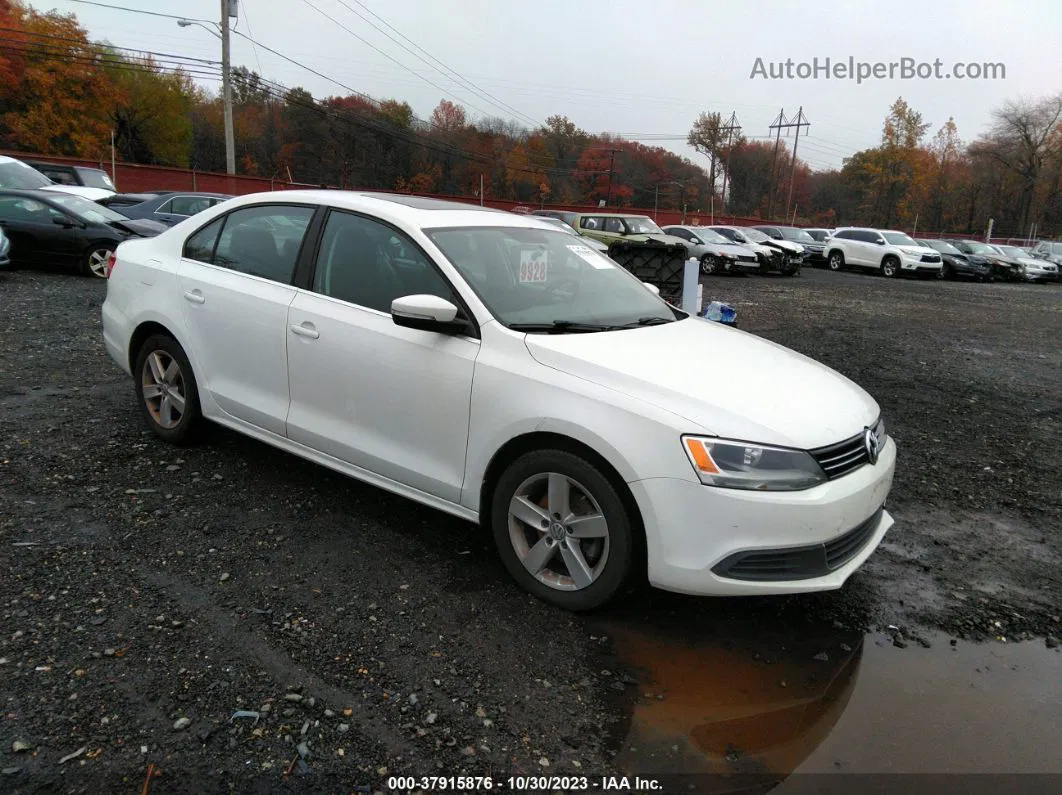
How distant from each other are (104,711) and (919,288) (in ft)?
80.4

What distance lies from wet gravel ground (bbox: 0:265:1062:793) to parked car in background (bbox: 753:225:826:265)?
25471mm

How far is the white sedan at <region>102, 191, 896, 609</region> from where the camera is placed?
2.83 metres

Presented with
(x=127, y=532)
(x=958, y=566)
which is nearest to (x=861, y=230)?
(x=958, y=566)

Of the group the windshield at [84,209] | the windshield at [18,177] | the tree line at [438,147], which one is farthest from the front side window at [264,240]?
the tree line at [438,147]

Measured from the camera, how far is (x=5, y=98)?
163ft

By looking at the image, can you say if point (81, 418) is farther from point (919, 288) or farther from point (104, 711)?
point (919, 288)

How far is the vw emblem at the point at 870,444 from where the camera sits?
3.15m

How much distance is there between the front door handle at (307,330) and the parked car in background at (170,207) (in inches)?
520

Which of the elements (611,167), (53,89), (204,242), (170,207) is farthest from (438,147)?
(204,242)

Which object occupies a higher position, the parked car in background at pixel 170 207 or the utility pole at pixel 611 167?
the utility pole at pixel 611 167

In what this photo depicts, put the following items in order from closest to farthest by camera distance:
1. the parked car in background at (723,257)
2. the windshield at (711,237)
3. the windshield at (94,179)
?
the windshield at (94,179) < the parked car in background at (723,257) < the windshield at (711,237)

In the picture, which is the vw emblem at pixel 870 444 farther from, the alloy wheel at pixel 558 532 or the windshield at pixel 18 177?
the windshield at pixel 18 177

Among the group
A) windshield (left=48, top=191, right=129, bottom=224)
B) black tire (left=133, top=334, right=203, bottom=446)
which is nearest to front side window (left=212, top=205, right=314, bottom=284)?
black tire (left=133, top=334, right=203, bottom=446)

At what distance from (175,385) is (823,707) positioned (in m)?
3.95
